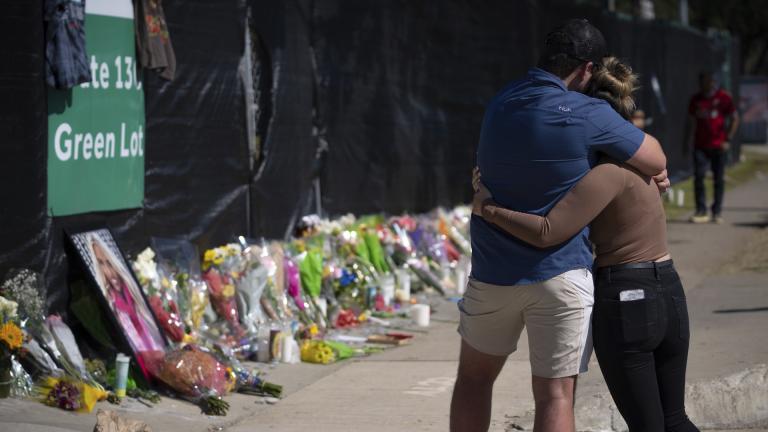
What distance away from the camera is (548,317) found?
418cm

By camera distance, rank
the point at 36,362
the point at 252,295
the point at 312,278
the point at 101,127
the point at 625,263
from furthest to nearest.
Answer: the point at 312,278, the point at 252,295, the point at 101,127, the point at 36,362, the point at 625,263

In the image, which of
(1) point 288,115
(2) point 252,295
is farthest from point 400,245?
(2) point 252,295

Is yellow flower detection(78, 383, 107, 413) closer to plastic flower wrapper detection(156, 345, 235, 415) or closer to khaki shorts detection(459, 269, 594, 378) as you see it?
plastic flower wrapper detection(156, 345, 235, 415)

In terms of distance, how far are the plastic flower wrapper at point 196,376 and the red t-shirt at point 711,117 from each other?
9.92 m

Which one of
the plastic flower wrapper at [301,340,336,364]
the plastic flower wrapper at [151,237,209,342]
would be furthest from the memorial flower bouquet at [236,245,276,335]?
the plastic flower wrapper at [301,340,336,364]

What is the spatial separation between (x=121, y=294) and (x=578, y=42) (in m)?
3.48

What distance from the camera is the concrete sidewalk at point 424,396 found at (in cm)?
590

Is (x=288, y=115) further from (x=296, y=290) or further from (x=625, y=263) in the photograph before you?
(x=625, y=263)

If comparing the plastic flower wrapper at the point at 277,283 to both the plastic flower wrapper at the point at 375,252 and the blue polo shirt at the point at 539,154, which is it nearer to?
the plastic flower wrapper at the point at 375,252

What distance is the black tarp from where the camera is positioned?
21.3ft

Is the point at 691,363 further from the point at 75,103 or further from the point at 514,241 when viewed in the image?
the point at 75,103

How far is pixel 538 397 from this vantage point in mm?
4246

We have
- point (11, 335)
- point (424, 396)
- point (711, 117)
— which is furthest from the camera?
point (711, 117)

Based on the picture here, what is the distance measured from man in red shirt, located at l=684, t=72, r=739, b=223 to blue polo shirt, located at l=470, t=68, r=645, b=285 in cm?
1126
